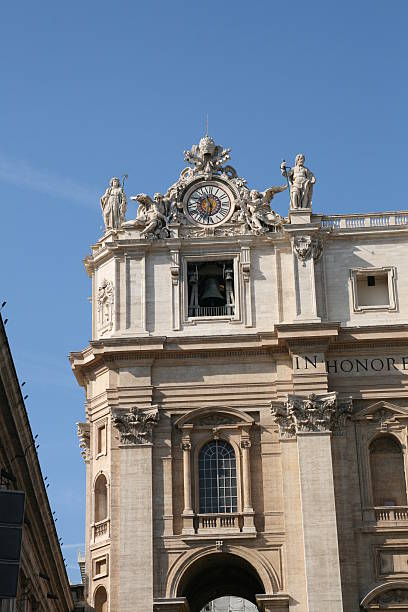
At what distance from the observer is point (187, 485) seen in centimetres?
4825

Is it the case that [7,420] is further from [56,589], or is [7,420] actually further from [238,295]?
[238,295]

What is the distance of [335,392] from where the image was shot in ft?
159

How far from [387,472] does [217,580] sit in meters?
8.98

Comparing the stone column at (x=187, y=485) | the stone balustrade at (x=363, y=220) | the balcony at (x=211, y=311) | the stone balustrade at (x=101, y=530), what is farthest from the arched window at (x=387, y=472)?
the stone balustrade at (x=101, y=530)

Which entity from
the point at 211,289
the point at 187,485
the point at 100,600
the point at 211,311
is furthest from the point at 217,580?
the point at 211,289

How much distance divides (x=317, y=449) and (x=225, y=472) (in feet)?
11.5

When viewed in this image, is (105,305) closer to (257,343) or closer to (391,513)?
(257,343)

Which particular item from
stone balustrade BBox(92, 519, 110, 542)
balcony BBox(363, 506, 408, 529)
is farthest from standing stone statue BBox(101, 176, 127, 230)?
balcony BBox(363, 506, 408, 529)

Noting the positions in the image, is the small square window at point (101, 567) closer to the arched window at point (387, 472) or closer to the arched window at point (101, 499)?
the arched window at point (101, 499)

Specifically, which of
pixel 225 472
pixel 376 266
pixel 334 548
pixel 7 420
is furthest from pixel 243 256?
pixel 7 420

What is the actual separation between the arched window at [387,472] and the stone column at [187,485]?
655 cm

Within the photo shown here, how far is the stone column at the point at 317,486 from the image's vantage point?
151 feet

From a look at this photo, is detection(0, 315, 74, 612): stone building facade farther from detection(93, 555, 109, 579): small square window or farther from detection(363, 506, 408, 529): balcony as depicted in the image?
detection(363, 506, 408, 529): balcony

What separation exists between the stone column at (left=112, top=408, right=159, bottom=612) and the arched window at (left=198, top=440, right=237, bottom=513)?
196cm
